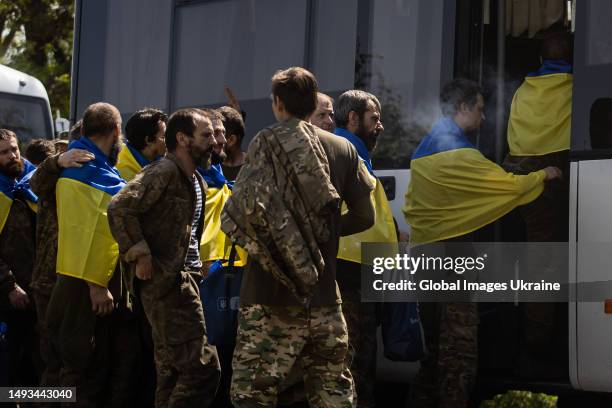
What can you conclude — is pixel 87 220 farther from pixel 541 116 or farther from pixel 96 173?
pixel 541 116

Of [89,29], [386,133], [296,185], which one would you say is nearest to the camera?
[296,185]

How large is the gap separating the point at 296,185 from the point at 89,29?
4384 millimetres

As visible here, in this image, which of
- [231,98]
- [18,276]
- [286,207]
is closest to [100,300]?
[18,276]

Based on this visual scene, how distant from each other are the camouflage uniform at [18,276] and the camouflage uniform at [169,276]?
5.46ft

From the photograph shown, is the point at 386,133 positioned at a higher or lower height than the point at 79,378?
higher

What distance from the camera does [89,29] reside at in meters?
8.59

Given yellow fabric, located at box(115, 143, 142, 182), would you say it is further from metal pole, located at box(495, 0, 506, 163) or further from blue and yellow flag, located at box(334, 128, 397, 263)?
metal pole, located at box(495, 0, 506, 163)

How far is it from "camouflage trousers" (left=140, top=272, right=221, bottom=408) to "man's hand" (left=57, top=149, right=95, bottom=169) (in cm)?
97

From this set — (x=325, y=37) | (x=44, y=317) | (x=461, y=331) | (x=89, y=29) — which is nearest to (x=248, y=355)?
(x=461, y=331)

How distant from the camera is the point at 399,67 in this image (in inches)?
268

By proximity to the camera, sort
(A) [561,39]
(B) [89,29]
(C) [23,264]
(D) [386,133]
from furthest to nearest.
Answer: (B) [89,29] < (C) [23,264] < (D) [386,133] < (A) [561,39]

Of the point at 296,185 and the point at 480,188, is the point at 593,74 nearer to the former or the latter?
the point at 480,188

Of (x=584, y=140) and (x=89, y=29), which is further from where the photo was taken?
(x=89, y=29)

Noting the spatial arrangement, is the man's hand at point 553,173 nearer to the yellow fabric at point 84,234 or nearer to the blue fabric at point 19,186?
the yellow fabric at point 84,234
